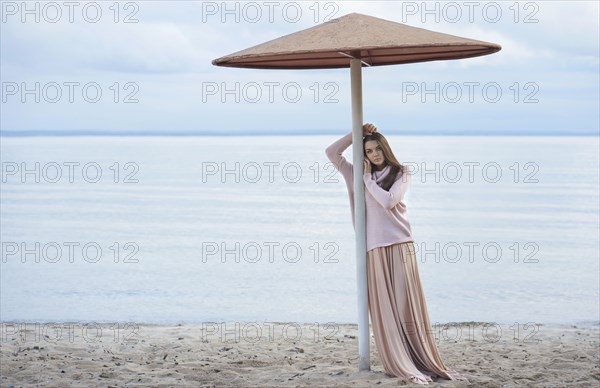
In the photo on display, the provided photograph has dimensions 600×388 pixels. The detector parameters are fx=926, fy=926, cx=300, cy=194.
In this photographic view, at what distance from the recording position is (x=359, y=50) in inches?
263

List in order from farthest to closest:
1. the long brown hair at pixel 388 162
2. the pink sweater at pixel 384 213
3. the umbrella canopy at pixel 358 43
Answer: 1. the long brown hair at pixel 388 162
2. the pink sweater at pixel 384 213
3. the umbrella canopy at pixel 358 43

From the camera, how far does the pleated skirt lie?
22.2ft

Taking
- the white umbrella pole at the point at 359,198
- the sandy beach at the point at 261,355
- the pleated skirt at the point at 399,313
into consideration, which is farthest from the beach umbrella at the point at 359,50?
the sandy beach at the point at 261,355

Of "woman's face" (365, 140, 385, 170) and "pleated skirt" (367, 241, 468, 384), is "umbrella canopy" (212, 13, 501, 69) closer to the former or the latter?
"woman's face" (365, 140, 385, 170)

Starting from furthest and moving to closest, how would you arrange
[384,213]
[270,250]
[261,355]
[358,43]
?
[270,250]
[261,355]
[384,213]
[358,43]

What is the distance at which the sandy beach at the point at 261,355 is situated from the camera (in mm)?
6980

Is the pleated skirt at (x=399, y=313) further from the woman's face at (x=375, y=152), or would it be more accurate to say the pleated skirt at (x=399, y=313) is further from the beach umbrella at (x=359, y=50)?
the woman's face at (x=375, y=152)

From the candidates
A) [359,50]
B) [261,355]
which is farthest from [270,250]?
[359,50]

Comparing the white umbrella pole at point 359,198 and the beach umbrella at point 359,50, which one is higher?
the beach umbrella at point 359,50

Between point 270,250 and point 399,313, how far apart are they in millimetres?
9212

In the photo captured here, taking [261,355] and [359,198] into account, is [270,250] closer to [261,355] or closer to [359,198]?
[261,355]

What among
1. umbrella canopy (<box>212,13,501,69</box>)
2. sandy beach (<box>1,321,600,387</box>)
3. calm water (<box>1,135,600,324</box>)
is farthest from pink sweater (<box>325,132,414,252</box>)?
calm water (<box>1,135,600,324</box>)

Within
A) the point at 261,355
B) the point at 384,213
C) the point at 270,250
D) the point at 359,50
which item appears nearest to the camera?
the point at 359,50

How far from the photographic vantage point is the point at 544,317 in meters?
11.0
